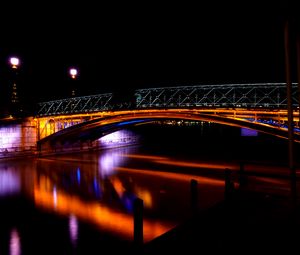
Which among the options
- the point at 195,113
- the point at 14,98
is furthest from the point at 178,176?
the point at 14,98

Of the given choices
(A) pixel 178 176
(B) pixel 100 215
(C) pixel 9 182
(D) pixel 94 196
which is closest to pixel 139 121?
(A) pixel 178 176

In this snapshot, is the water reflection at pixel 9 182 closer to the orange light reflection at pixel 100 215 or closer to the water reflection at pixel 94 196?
the water reflection at pixel 94 196

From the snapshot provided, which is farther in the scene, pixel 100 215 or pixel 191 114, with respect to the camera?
pixel 191 114

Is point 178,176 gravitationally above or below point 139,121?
below

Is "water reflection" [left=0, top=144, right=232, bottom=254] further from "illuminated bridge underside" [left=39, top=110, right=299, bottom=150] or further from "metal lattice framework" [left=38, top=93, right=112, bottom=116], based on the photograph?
"metal lattice framework" [left=38, top=93, right=112, bottom=116]

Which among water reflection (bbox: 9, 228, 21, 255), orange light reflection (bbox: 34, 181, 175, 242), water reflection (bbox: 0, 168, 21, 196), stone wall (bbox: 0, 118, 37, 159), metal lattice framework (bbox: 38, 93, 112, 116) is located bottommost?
water reflection (bbox: 9, 228, 21, 255)

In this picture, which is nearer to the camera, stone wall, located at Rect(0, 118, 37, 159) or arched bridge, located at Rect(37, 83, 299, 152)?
arched bridge, located at Rect(37, 83, 299, 152)

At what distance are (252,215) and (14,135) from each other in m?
32.0

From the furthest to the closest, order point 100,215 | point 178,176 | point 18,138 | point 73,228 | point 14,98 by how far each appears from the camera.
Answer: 1. point 14,98
2. point 18,138
3. point 178,176
4. point 100,215
5. point 73,228

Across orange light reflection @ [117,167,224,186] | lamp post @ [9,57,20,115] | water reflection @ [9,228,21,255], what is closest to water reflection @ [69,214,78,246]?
water reflection @ [9,228,21,255]

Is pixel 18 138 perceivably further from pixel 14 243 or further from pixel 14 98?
pixel 14 243

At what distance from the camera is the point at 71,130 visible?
34.8 metres

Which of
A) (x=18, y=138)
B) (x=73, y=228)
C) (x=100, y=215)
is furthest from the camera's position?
(x=18, y=138)

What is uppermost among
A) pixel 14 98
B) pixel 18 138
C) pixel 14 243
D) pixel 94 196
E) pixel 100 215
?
pixel 14 98
